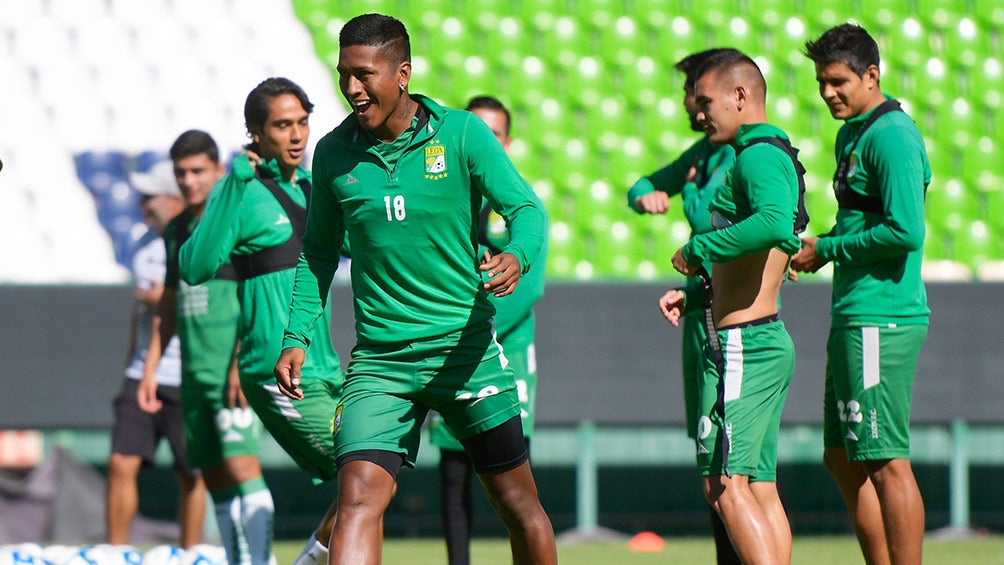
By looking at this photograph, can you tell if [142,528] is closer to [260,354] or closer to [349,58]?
[260,354]

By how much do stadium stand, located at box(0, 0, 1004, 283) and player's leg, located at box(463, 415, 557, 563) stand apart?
240 inches

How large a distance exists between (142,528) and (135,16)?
3.74 metres

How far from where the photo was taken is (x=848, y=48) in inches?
197

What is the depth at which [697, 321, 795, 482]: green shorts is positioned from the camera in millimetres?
4438

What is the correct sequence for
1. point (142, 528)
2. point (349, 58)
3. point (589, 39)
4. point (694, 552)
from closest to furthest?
1. point (349, 58)
2. point (694, 552)
3. point (142, 528)
4. point (589, 39)

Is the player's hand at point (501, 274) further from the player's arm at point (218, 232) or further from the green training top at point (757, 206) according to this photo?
the player's arm at point (218, 232)

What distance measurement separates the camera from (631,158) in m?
10.5

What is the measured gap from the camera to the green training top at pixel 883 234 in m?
4.85

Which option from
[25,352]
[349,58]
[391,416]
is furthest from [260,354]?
[25,352]

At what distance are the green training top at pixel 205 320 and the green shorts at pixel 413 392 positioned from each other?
72.3 inches

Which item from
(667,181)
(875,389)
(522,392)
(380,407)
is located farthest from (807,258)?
(380,407)

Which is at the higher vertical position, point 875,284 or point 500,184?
point 500,184

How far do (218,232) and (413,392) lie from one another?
4.66 ft

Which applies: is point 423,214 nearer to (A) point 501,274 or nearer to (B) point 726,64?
(A) point 501,274
